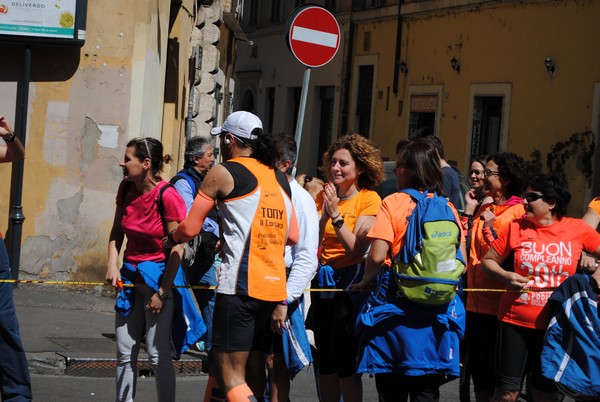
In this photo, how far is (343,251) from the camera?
22.7ft

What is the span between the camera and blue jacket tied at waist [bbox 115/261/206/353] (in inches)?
260

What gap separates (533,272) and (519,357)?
0.53m

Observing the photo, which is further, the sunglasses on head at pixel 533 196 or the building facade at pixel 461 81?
the building facade at pixel 461 81

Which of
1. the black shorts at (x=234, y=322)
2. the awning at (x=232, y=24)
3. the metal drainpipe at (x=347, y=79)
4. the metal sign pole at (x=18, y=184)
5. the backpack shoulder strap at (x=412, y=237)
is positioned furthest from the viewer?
the metal drainpipe at (x=347, y=79)

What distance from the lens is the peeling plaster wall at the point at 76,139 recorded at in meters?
12.0

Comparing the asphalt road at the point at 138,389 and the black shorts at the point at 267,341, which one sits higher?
the black shorts at the point at 267,341

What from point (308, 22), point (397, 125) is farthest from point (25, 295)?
point (397, 125)

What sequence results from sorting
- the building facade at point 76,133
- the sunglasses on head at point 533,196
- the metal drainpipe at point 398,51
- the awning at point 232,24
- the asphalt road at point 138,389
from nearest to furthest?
1. the sunglasses on head at point 533,196
2. the asphalt road at point 138,389
3. the building facade at point 76,133
4. the awning at point 232,24
5. the metal drainpipe at point 398,51

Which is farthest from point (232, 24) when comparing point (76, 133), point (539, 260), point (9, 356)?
point (9, 356)

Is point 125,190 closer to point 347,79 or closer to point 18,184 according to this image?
point 18,184

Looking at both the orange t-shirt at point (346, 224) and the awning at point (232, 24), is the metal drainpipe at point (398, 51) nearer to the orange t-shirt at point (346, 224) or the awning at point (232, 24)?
the awning at point (232, 24)

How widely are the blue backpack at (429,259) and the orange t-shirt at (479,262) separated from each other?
1296 millimetres

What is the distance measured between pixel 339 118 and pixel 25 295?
20.4 m

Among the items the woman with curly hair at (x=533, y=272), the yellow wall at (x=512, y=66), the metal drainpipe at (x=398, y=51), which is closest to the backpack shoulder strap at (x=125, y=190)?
the woman with curly hair at (x=533, y=272)
